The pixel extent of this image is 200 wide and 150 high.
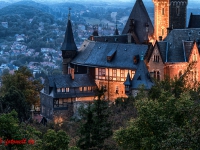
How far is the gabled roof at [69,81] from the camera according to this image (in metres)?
65.4

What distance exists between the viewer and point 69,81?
217ft

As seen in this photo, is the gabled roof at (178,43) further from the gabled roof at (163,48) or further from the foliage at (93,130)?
the foliage at (93,130)

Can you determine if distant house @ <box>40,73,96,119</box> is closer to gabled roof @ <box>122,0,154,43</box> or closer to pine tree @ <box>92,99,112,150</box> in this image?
gabled roof @ <box>122,0,154,43</box>

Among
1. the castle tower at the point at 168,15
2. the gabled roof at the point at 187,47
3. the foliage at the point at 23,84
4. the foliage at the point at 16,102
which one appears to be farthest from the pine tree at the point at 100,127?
the castle tower at the point at 168,15

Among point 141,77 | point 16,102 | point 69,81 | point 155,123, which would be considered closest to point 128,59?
point 141,77

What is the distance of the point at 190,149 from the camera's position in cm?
2059

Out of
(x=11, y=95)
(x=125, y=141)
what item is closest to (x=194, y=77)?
(x=11, y=95)

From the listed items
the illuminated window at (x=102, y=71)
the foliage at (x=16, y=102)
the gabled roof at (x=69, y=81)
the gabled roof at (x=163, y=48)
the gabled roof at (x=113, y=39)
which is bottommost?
the foliage at (x=16, y=102)

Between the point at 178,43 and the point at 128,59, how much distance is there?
7.12 m

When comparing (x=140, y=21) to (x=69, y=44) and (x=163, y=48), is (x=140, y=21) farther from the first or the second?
(x=163, y=48)

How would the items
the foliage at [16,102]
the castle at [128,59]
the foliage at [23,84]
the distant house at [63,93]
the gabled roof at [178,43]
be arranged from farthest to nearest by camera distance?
the foliage at [23,84], the distant house at [63,93], the castle at [128,59], the gabled roof at [178,43], the foliage at [16,102]

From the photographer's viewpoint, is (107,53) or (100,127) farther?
(107,53)

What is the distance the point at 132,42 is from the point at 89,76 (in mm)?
9612

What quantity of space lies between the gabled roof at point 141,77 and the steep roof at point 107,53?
1970 millimetres
